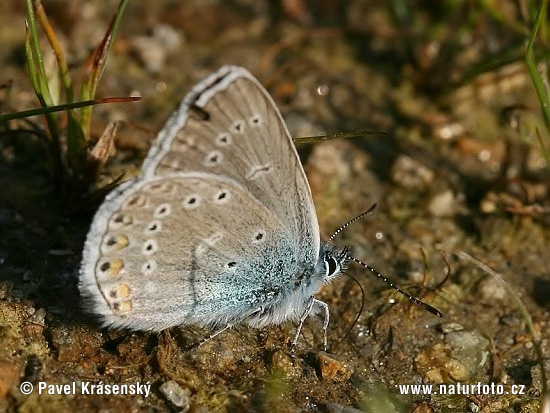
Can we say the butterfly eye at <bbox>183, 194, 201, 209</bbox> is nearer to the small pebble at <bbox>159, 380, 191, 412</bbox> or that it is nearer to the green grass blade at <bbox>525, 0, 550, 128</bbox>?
the small pebble at <bbox>159, 380, 191, 412</bbox>

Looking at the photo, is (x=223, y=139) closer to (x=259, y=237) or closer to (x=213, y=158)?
(x=213, y=158)

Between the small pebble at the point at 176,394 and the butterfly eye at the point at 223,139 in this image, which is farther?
the butterfly eye at the point at 223,139

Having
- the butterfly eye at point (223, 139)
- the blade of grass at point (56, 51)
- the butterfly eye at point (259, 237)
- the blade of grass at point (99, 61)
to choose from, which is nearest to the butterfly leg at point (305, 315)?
the butterfly eye at point (259, 237)

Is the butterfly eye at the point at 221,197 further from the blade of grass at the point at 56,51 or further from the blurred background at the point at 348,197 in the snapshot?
the blade of grass at the point at 56,51

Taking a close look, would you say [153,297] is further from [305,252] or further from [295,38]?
[295,38]

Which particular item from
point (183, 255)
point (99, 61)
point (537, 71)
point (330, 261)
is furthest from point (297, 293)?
point (537, 71)
